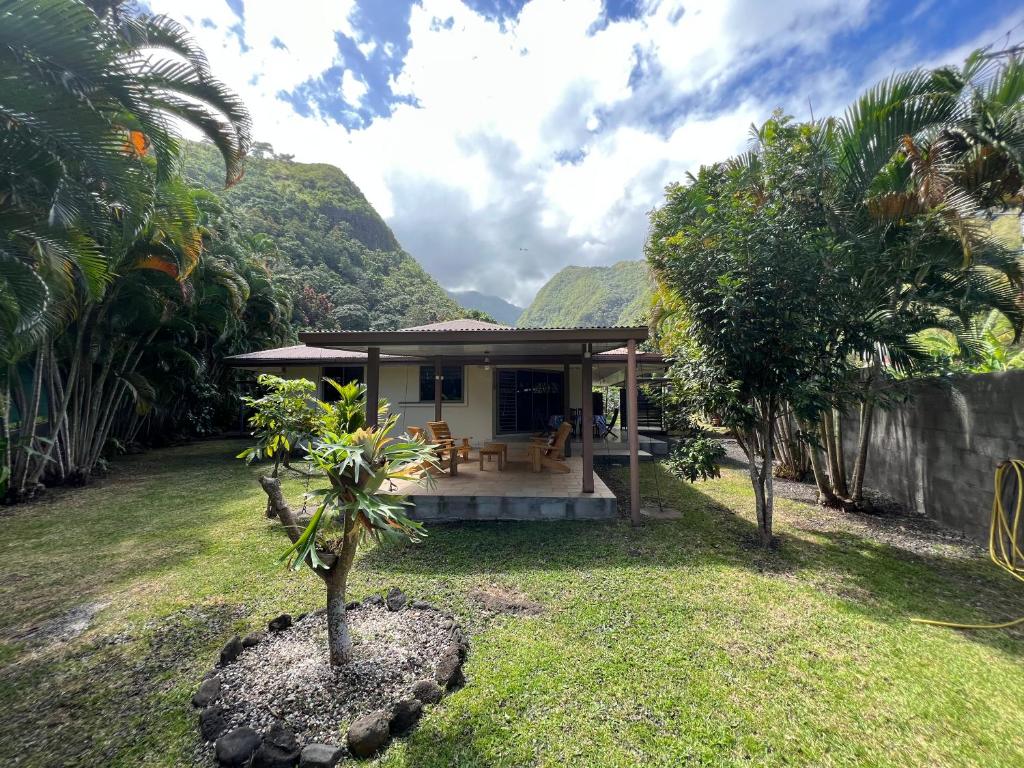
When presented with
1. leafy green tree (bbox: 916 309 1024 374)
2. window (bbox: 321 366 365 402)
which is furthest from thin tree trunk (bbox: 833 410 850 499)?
window (bbox: 321 366 365 402)

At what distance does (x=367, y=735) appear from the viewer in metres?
2.08

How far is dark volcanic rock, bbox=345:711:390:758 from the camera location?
6.77 feet

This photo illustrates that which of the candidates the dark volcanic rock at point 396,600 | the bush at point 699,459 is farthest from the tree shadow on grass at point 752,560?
the bush at point 699,459

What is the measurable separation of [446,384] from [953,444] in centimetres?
1009

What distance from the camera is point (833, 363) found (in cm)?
474

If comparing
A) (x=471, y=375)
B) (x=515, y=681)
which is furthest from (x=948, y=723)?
(x=471, y=375)

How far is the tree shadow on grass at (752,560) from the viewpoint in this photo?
3629mm

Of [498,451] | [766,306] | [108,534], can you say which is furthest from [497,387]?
[108,534]

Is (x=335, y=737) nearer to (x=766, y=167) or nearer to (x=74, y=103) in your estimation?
(x=74, y=103)

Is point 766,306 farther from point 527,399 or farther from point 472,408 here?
point 527,399

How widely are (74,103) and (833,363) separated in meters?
7.98

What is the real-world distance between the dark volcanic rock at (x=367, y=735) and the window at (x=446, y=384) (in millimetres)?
9583

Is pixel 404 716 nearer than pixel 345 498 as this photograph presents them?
Yes

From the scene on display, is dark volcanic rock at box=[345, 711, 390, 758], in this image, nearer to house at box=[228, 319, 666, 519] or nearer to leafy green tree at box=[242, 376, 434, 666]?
leafy green tree at box=[242, 376, 434, 666]
